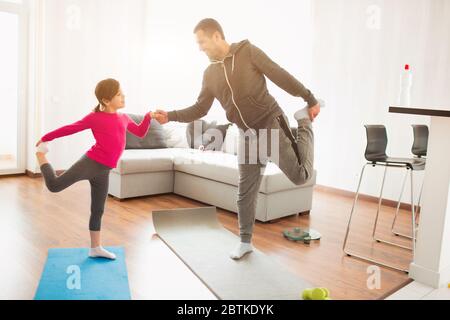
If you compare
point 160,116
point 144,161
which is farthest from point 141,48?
point 160,116

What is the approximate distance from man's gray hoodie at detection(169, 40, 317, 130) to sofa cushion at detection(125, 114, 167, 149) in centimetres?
241

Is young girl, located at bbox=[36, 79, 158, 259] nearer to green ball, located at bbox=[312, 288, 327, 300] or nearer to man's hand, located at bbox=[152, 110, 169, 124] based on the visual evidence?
man's hand, located at bbox=[152, 110, 169, 124]

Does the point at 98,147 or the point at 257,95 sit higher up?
the point at 257,95

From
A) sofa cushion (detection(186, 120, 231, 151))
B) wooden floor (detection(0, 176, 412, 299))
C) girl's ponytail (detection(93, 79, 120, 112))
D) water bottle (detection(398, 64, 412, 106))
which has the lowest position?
wooden floor (detection(0, 176, 412, 299))

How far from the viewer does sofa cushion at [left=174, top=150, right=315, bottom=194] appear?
146 inches

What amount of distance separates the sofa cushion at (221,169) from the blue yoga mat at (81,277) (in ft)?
4.66

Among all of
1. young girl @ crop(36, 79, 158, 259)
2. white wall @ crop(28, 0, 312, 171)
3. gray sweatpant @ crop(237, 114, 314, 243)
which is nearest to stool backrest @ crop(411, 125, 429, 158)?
gray sweatpant @ crop(237, 114, 314, 243)

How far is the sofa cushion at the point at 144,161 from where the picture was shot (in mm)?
4211

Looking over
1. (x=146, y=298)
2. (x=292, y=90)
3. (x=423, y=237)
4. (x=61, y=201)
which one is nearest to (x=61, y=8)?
(x=61, y=201)

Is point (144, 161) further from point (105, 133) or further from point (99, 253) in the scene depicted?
point (105, 133)

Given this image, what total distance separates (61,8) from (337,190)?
4148 mm

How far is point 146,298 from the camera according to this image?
7.29ft

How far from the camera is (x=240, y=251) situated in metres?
2.83

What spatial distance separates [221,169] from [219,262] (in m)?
1.41
